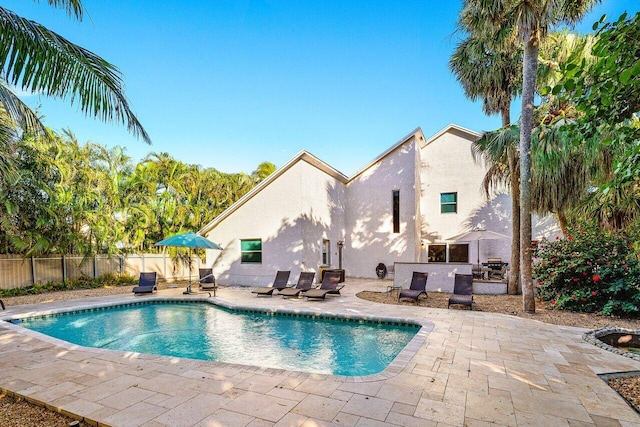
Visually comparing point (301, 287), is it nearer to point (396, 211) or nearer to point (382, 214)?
point (382, 214)

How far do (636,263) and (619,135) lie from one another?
820 centimetres

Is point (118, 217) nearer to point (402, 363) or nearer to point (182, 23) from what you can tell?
point (182, 23)

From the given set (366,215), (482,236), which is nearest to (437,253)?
(482,236)

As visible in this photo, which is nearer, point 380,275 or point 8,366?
point 8,366

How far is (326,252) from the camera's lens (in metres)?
17.3

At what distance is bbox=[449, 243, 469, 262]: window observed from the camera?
60.9ft

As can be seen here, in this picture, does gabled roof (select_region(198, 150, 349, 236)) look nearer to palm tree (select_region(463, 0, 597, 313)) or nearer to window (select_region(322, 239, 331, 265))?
window (select_region(322, 239, 331, 265))

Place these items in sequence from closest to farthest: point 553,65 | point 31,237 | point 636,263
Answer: point 636,263 < point 553,65 < point 31,237

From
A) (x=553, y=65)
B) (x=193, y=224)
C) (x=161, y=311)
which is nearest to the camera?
(x=553, y=65)

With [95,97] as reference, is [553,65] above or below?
above

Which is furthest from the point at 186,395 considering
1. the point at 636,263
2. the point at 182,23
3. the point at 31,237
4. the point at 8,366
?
the point at 31,237

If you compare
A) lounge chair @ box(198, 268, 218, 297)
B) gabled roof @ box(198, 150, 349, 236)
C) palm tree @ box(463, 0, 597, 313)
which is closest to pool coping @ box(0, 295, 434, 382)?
lounge chair @ box(198, 268, 218, 297)

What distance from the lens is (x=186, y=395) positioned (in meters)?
4.41

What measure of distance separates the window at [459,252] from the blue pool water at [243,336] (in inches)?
448
